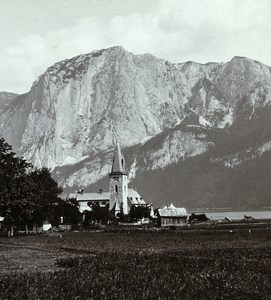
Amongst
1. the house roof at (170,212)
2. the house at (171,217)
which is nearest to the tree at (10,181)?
the house at (171,217)

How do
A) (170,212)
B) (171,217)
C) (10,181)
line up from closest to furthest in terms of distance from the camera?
(10,181) → (171,217) → (170,212)

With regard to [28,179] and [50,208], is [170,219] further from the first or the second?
[28,179]

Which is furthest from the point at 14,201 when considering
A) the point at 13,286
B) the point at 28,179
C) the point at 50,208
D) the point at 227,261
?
the point at 13,286

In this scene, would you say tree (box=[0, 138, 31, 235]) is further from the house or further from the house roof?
the house roof

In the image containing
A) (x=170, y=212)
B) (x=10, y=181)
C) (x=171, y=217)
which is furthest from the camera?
(x=170, y=212)

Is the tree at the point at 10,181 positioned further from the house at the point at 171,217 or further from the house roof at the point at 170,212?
the house roof at the point at 170,212

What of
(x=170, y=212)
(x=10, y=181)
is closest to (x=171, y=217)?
(x=170, y=212)

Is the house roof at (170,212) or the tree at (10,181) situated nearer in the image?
the tree at (10,181)

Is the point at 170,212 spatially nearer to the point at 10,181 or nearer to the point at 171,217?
the point at 171,217
